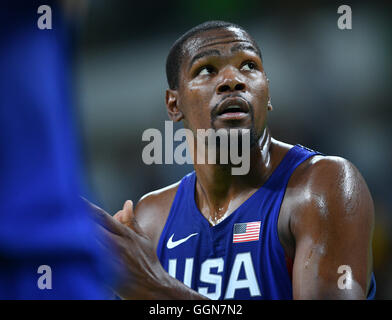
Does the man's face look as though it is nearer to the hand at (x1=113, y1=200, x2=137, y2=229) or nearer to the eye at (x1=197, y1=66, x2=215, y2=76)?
the eye at (x1=197, y1=66, x2=215, y2=76)

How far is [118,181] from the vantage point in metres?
4.80

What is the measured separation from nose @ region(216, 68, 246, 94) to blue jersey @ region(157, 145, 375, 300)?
15.1 inches

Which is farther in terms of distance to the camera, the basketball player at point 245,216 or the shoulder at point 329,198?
the shoulder at point 329,198

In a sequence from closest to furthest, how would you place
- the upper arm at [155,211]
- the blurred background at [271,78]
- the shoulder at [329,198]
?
the shoulder at [329,198]
the upper arm at [155,211]
the blurred background at [271,78]

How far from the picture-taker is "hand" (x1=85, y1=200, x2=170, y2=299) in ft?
Answer: 5.66

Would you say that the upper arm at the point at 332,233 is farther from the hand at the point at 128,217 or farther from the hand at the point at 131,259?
the hand at the point at 128,217

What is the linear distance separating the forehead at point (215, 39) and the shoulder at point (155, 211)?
0.79m

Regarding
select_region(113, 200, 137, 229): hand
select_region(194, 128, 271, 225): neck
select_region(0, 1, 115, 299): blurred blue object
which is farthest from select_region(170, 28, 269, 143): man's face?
select_region(0, 1, 115, 299): blurred blue object

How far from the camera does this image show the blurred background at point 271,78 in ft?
15.4

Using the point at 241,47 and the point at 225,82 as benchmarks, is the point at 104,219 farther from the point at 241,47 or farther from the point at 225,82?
the point at 241,47

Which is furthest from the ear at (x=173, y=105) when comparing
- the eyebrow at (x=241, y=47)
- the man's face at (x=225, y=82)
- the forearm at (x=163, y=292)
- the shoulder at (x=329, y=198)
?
the forearm at (x=163, y=292)

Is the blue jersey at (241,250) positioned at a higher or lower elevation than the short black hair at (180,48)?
lower

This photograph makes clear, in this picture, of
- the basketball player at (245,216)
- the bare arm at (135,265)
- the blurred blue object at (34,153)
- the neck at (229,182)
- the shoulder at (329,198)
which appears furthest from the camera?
the neck at (229,182)
